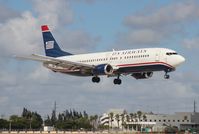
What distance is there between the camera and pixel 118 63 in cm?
8838

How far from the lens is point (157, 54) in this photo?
276 ft

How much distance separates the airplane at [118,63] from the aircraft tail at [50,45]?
2.53m

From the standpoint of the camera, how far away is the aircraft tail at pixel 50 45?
106 meters

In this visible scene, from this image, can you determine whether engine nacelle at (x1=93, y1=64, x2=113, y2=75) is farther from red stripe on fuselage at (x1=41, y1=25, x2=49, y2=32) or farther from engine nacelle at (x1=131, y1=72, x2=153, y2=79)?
red stripe on fuselage at (x1=41, y1=25, x2=49, y2=32)

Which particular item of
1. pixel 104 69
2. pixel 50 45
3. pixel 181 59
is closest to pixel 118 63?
pixel 104 69

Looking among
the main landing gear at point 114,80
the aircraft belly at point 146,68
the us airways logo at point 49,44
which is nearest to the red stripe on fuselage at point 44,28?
the us airways logo at point 49,44

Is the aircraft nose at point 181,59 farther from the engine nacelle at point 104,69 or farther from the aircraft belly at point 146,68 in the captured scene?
the engine nacelle at point 104,69

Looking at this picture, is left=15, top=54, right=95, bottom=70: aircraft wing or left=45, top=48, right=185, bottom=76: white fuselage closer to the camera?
left=45, top=48, right=185, bottom=76: white fuselage

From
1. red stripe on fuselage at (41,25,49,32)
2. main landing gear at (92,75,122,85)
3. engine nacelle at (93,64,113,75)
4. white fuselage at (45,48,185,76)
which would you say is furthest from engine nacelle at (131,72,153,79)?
red stripe on fuselage at (41,25,49,32)

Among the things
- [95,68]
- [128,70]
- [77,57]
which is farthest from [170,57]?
[77,57]

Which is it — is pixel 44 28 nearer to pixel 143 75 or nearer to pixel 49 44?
pixel 49 44

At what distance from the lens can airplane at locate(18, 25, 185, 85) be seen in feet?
275

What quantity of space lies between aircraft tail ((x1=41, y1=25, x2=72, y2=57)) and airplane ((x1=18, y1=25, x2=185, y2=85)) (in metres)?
2.53

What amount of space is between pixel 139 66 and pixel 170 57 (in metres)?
5.17
